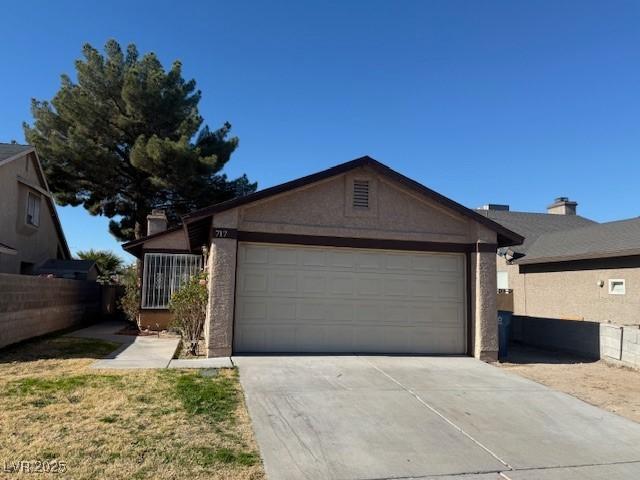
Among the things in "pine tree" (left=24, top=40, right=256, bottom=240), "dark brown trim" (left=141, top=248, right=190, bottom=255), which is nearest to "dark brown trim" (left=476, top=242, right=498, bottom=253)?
"dark brown trim" (left=141, top=248, right=190, bottom=255)

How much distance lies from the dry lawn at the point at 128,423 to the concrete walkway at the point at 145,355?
53 centimetres

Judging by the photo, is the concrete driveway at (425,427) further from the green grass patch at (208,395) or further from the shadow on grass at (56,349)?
the shadow on grass at (56,349)

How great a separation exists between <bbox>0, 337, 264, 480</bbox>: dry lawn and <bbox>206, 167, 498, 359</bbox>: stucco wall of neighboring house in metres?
2.58

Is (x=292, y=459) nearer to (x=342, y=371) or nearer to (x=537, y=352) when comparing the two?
(x=342, y=371)

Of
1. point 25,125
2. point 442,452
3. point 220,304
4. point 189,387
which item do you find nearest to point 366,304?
point 220,304

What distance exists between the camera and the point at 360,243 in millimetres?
10812

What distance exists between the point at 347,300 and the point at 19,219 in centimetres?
1383

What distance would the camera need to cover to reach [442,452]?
5.22 meters

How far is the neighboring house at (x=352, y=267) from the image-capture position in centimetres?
1023

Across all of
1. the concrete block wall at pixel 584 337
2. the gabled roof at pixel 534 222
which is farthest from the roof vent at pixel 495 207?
the concrete block wall at pixel 584 337

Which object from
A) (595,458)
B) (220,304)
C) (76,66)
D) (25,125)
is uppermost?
(76,66)

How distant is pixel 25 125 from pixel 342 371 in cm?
2279

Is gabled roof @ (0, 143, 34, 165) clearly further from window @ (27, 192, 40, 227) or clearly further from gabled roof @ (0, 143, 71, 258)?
window @ (27, 192, 40, 227)

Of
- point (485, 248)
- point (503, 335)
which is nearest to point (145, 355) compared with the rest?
point (485, 248)
